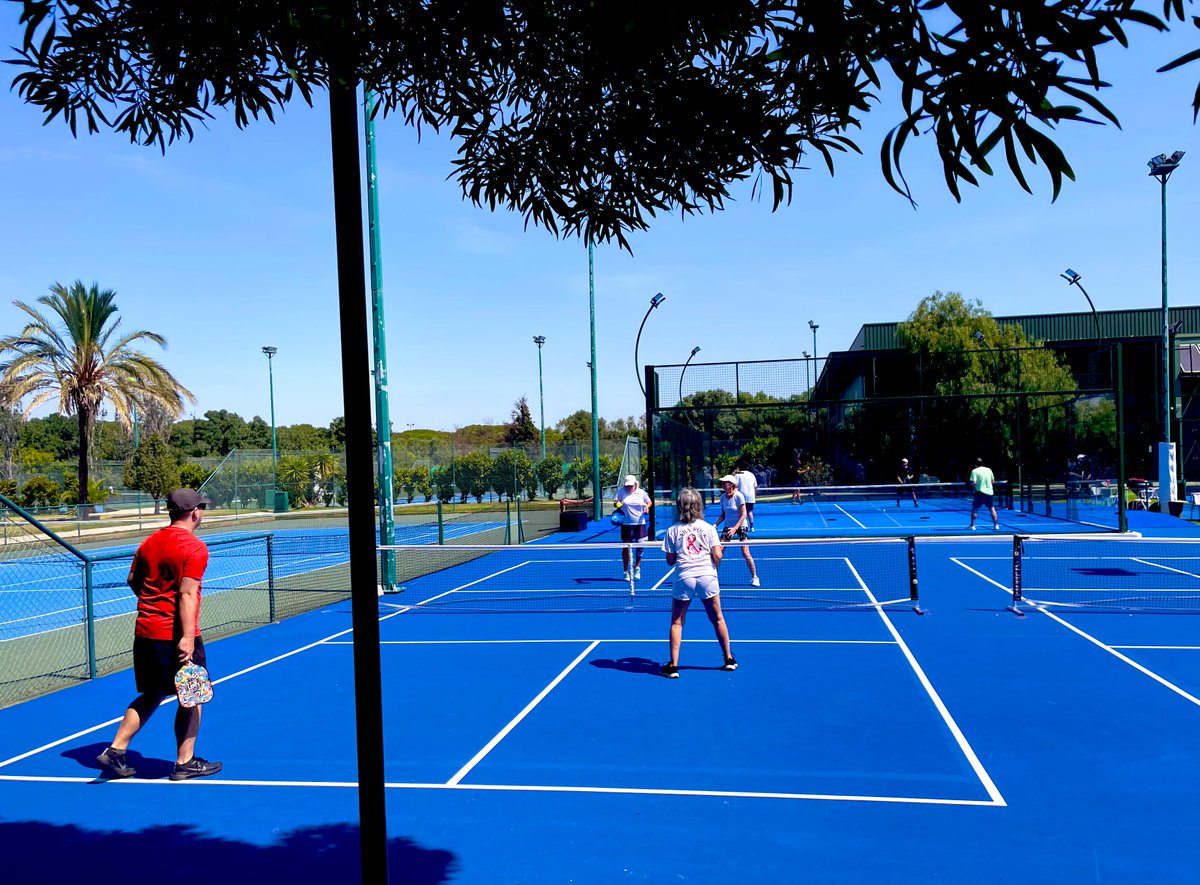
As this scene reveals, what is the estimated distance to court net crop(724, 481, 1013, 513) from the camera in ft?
108

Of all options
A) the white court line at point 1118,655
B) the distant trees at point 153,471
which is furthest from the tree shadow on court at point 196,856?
the distant trees at point 153,471

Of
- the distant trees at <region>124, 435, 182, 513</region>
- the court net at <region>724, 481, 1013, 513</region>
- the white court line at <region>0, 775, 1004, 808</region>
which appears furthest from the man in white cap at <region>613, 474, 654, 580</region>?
the distant trees at <region>124, 435, 182, 513</region>

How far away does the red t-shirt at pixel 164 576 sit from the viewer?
6426 millimetres

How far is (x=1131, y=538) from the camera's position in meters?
12.9

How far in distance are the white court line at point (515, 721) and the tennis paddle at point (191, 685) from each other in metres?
1.71

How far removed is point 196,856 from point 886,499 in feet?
114

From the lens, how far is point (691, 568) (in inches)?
359

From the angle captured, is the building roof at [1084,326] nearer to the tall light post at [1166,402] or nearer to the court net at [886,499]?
the court net at [886,499]

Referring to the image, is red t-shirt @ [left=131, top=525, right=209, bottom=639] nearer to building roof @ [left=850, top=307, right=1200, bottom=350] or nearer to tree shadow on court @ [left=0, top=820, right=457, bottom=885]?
tree shadow on court @ [left=0, top=820, right=457, bottom=885]

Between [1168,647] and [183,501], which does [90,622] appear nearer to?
[183,501]

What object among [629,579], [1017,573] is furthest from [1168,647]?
[629,579]

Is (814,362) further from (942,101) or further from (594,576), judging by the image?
(942,101)

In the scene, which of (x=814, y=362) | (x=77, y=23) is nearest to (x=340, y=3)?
(x=77, y=23)

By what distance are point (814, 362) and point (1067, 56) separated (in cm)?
2750
